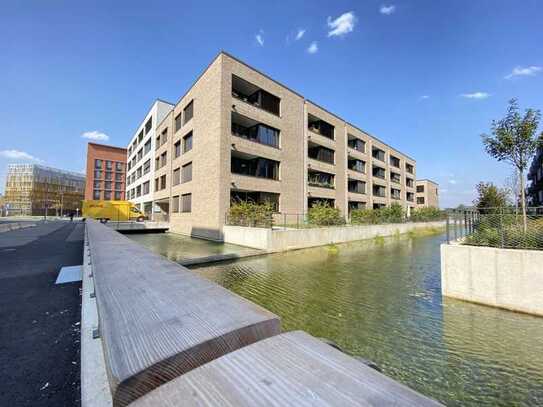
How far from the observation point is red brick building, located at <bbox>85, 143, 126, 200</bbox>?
5584cm

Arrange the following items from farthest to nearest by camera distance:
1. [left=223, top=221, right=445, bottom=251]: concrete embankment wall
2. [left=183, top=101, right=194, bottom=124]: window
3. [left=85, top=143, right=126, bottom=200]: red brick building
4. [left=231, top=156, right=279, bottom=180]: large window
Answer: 1. [left=85, top=143, right=126, bottom=200]: red brick building
2. [left=183, top=101, right=194, bottom=124]: window
3. [left=231, top=156, right=279, bottom=180]: large window
4. [left=223, top=221, right=445, bottom=251]: concrete embankment wall

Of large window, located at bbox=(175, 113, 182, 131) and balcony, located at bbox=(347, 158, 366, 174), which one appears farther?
balcony, located at bbox=(347, 158, 366, 174)

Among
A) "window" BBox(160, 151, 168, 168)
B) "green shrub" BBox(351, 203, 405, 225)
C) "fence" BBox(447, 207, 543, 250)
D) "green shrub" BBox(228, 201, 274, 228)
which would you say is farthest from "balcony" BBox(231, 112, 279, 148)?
"fence" BBox(447, 207, 543, 250)

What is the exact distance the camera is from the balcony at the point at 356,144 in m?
31.5

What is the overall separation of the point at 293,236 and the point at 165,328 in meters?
12.4

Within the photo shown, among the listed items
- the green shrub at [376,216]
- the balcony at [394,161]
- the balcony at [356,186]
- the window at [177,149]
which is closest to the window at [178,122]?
the window at [177,149]

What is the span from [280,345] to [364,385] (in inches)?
16.1

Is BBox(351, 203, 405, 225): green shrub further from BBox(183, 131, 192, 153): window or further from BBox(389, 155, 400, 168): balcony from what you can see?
BBox(389, 155, 400, 168): balcony

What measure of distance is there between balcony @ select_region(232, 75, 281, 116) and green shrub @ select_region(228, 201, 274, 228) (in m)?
8.52

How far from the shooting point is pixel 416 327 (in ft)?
14.5

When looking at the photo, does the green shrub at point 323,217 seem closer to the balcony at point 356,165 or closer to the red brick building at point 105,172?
the balcony at point 356,165

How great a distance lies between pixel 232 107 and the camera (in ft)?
55.8

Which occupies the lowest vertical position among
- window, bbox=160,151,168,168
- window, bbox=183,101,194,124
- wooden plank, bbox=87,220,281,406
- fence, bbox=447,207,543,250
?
wooden plank, bbox=87,220,281,406

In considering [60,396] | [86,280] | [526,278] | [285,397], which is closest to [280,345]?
[285,397]
